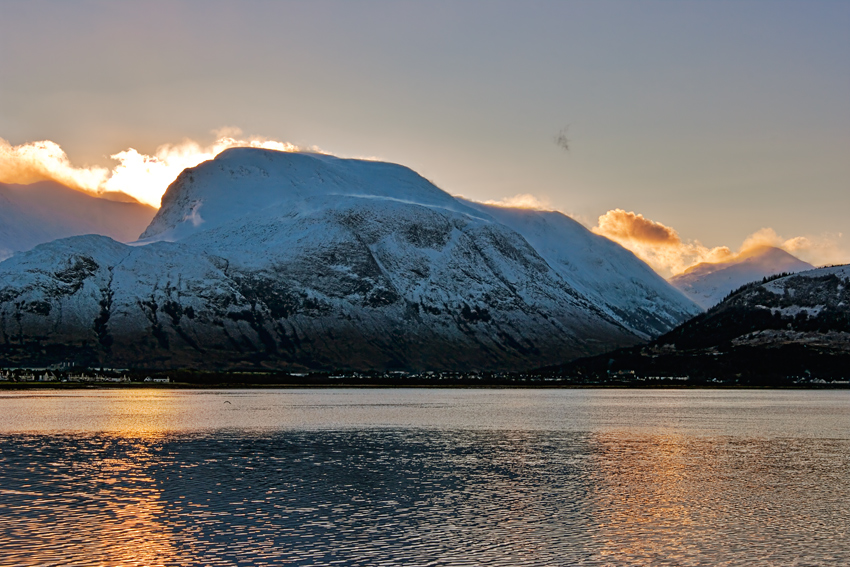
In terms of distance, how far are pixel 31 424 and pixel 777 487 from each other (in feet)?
350

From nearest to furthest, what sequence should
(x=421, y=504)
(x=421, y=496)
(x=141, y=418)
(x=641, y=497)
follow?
(x=421, y=504) → (x=421, y=496) → (x=641, y=497) → (x=141, y=418)

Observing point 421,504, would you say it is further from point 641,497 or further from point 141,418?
point 141,418

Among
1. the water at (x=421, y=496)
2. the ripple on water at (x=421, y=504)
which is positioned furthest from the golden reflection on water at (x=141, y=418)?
the ripple on water at (x=421, y=504)

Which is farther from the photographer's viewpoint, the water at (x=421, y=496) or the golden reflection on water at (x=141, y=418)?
the golden reflection on water at (x=141, y=418)

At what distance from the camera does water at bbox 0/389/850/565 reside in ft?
161

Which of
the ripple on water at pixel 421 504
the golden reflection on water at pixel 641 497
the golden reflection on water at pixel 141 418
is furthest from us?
the golden reflection on water at pixel 141 418

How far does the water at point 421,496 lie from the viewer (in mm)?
49062

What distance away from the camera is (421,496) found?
221 ft

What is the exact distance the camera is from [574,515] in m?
59.8

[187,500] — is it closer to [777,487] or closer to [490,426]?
[777,487]

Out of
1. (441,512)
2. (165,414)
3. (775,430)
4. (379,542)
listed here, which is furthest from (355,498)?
(165,414)

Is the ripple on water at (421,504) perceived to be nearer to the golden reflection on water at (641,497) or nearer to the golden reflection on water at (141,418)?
the golden reflection on water at (641,497)

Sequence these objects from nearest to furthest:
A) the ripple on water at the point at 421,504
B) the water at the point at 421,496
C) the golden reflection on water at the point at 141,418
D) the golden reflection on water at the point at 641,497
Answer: the ripple on water at the point at 421,504 < the water at the point at 421,496 < the golden reflection on water at the point at 641,497 < the golden reflection on water at the point at 141,418

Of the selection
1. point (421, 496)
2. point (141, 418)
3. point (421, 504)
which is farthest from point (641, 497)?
point (141, 418)
